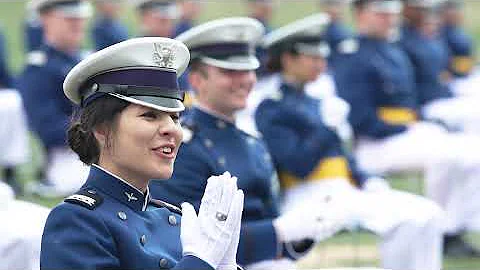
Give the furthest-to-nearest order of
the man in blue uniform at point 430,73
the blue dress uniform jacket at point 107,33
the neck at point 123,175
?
the blue dress uniform jacket at point 107,33, the man in blue uniform at point 430,73, the neck at point 123,175

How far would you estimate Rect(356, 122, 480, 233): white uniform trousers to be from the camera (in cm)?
822

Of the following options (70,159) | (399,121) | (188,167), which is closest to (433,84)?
(399,121)

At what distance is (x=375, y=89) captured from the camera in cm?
913

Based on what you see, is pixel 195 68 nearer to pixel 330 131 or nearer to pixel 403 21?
pixel 330 131

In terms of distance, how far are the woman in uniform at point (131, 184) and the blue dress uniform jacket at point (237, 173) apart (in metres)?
1.22

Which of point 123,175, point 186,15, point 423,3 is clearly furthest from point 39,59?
point 123,175

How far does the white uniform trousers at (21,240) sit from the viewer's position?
5012 mm

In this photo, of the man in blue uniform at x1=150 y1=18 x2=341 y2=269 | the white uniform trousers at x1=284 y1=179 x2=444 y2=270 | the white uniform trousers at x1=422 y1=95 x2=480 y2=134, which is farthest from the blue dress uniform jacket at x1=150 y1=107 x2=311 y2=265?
the white uniform trousers at x1=422 y1=95 x2=480 y2=134

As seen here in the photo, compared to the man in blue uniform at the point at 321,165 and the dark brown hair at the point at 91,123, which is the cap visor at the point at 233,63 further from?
the dark brown hair at the point at 91,123

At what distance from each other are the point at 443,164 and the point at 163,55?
4.74 meters

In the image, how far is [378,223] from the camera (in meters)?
6.45

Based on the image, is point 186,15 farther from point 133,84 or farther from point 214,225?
point 214,225

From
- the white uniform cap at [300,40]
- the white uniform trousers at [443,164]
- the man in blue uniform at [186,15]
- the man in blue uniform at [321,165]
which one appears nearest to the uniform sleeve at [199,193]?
the man in blue uniform at [321,165]

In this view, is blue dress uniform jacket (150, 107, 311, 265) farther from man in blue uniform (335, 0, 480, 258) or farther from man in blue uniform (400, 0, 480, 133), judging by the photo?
man in blue uniform (400, 0, 480, 133)
